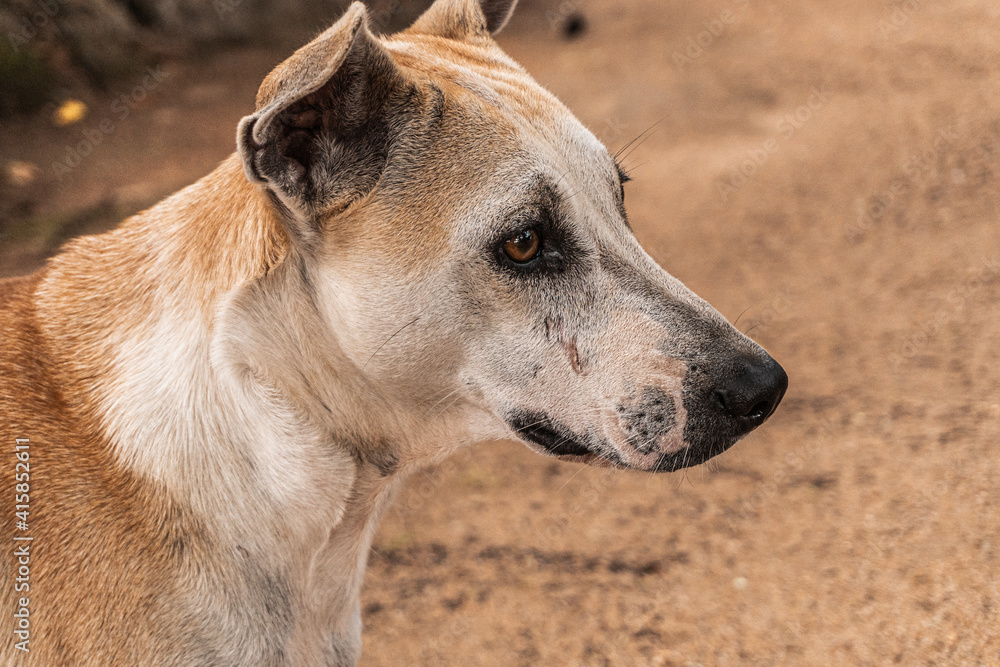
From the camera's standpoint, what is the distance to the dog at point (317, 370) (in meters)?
2.34

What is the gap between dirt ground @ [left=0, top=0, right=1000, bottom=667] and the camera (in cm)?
399

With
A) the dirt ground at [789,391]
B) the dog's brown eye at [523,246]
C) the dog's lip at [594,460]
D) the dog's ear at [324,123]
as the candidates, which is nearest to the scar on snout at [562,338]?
the dog's brown eye at [523,246]

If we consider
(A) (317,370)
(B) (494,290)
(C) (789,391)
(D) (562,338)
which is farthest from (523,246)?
(C) (789,391)

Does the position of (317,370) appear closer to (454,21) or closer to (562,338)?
(562,338)

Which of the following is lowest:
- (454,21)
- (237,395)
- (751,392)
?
(751,392)

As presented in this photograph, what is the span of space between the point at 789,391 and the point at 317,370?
4097 mm

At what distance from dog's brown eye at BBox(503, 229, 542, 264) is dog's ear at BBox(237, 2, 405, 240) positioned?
1.47 feet

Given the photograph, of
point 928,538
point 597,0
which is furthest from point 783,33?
point 928,538

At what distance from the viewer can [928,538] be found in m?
3.99

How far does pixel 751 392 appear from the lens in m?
2.42

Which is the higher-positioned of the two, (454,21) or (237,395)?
(454,21)

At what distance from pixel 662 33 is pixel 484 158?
34.0ft

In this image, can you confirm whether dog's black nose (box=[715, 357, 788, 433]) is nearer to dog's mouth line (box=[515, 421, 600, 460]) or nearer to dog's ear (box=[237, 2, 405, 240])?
dog's mouth line (box=[515, 421, 600, 460])

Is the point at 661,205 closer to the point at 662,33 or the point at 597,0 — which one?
the point at 662,33
